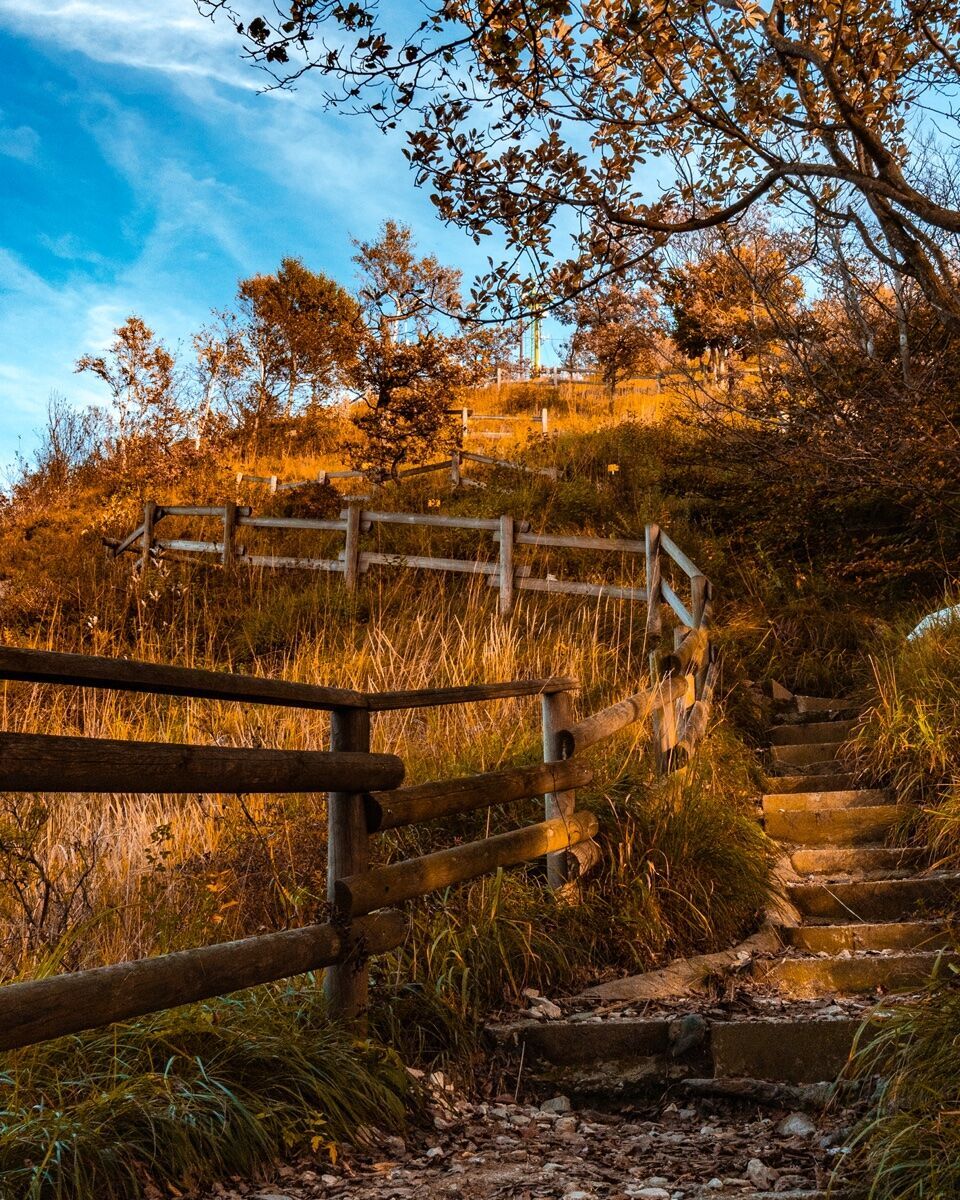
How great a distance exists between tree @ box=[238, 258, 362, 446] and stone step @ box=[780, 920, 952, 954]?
71.9 ft

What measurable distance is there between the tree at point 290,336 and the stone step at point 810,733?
19201 millimetres

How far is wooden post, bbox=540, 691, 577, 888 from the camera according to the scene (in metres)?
4.39

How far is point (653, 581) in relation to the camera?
32.0ft

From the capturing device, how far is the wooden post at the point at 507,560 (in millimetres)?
11656

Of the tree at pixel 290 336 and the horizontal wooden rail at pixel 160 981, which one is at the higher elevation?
the tree at pixel 290 336

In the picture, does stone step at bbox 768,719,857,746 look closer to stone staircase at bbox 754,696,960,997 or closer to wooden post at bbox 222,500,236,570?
stone staircase at bbox 754,696,960,997

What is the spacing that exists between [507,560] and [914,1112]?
31.3 ft

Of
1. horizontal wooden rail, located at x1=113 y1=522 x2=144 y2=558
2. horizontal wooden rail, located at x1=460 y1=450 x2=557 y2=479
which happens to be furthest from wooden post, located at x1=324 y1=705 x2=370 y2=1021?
horizontal wooden rail, located at x1=460 y1=450 x2=557 y2=479

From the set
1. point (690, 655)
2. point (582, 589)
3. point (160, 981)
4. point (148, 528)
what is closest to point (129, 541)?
point (148, 528)

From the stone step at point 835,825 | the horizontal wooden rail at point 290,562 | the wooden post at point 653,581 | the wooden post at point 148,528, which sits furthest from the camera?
the wooden post at point 148,528

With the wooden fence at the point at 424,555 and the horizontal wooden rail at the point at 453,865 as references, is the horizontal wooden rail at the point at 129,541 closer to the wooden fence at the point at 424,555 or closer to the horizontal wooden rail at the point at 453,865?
the wooden fence at the point at 424,555

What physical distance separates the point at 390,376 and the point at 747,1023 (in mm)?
16543

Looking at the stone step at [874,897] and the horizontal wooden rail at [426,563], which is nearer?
the stone step at [874,897]

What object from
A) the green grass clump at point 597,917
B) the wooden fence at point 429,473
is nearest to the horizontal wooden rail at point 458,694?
the green grass clump at point 597,917
